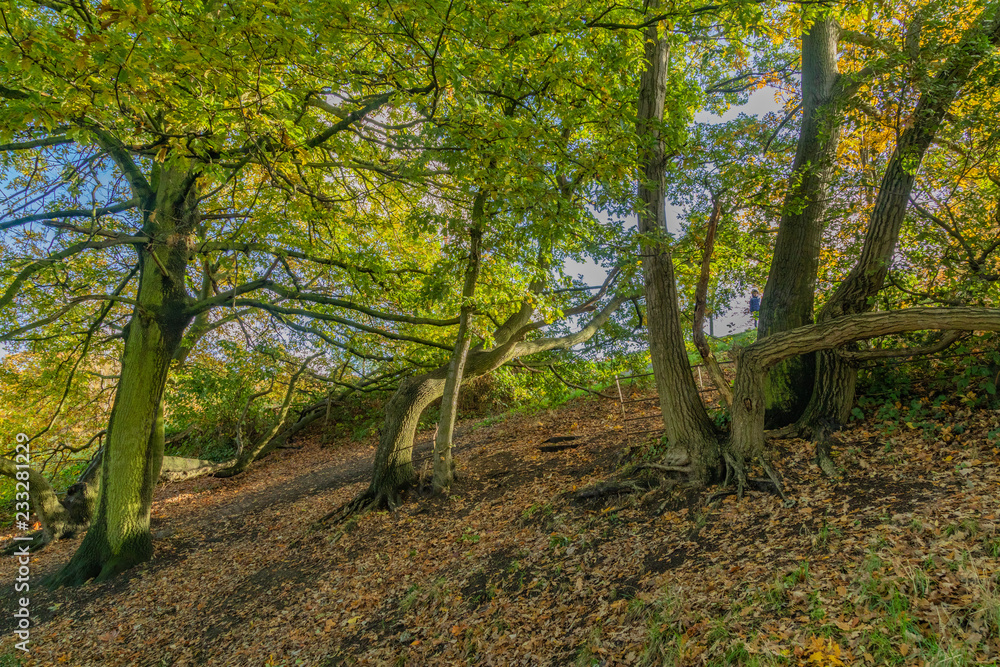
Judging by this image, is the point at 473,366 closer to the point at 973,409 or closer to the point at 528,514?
the point at 528,514

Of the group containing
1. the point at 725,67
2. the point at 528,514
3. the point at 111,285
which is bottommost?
the point at 528,514

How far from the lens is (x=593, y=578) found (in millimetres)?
4945

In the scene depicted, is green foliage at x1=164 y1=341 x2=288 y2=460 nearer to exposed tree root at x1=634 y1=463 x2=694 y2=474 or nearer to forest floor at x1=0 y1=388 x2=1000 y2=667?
forest floor at x1=0 y1=388 x2=1000 y2=667

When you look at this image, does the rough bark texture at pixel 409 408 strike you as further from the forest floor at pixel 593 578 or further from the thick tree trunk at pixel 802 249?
the thick tree trunk at pixel 802 249

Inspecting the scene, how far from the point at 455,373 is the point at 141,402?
5.12 m

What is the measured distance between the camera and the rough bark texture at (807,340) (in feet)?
16.3

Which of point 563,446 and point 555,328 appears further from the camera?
point 555,328

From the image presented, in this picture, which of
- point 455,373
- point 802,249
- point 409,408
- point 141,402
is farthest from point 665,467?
point 141,402

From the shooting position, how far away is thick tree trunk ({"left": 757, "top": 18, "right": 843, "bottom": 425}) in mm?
6750

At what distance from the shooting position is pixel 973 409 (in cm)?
560

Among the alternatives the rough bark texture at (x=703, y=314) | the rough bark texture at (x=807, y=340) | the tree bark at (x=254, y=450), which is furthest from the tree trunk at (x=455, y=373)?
the tree bark at (x=254, y=450)

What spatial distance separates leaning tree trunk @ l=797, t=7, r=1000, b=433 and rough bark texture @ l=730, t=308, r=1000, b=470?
0.34 meters

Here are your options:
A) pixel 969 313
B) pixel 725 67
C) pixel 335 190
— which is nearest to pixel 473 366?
pixel 335 190

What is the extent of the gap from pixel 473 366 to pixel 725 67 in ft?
25.0
